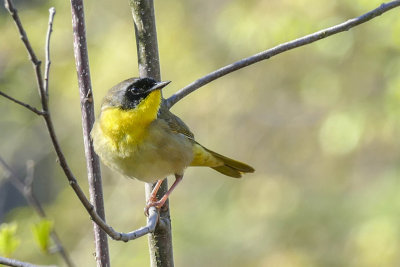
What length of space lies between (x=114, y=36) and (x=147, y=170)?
208 inches

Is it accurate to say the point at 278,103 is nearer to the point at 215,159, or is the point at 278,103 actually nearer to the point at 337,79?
the point at 337,79

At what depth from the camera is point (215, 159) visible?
11.8 ft

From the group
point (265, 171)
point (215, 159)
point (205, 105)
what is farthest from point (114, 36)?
point (215, 159)

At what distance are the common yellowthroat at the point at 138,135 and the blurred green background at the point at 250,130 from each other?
2.94 metres

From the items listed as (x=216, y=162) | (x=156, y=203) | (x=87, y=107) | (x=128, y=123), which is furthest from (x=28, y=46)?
(x=216, y=162)

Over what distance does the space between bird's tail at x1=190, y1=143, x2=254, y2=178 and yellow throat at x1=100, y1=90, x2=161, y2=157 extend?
1.61 feet

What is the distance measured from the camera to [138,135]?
2.98 m

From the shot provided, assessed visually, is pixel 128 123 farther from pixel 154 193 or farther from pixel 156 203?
pixel 156 203

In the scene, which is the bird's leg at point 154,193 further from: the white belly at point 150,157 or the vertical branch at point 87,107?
the vertical branch at point 87,107

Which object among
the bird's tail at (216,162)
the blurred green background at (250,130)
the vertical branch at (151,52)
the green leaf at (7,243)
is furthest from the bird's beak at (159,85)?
the blurred green background at (250,130)

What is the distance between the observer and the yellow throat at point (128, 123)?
9.64ft

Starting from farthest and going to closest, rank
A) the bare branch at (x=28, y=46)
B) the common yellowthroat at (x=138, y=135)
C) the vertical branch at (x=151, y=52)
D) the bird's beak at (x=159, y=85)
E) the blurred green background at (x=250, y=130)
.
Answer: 1. the blurred green background at (x=250, y=130)
2. the common yellowthroat at (x=138, y=135)
3. the bird's beak at (x=159, y=85)
4. the vertical branch at (x=151, y=52)
5. the bare branch at (x=28, y=46)

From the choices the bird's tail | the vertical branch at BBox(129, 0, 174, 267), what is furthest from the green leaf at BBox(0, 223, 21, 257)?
the bird's tail

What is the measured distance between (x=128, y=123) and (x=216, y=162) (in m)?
0.80
